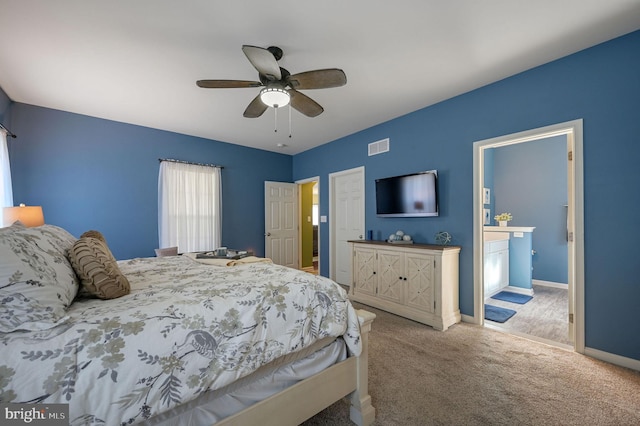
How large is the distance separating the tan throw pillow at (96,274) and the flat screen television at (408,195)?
10.4ft

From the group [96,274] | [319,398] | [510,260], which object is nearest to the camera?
[96,274]

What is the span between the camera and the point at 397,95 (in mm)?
3135

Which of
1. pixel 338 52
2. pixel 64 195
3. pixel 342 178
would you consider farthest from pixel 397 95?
pixel 64 195

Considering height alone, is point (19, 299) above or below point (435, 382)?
above

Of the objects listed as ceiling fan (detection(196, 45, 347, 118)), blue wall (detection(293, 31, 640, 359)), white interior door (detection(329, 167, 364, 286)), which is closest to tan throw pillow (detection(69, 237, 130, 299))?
ceiling fan (detection(196, 45, 347, 118))

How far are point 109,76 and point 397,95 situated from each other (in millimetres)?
3133

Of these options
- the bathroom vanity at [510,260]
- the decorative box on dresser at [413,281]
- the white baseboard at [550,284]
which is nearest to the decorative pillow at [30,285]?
the decorative box on dresser at [413,281]

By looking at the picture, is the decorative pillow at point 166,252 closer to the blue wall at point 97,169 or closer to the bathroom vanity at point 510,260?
the blue wall at point 97,169

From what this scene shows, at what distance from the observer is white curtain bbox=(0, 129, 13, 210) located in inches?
111

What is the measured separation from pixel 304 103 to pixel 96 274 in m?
2.00

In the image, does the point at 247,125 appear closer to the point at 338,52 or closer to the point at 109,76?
the point at 109,76

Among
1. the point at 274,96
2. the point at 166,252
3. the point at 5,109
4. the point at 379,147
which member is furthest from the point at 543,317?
the point at 5,109

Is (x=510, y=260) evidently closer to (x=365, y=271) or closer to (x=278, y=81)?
(x=365, y=271)

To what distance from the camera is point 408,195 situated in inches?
142
